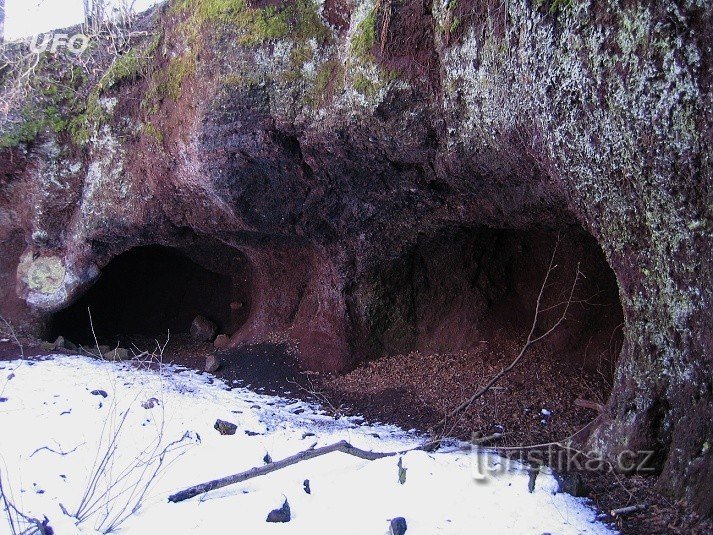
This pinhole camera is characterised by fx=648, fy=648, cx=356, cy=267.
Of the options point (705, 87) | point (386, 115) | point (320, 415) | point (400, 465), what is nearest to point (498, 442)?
point (400, 465)

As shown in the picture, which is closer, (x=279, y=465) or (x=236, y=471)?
(x=279, y=465)

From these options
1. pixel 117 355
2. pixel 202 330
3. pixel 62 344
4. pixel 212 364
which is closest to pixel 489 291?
pixel 212 364

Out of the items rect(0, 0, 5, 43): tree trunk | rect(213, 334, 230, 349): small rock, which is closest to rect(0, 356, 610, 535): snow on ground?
rect(213, 334, 230, 349): small rock

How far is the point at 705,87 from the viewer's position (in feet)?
9.36

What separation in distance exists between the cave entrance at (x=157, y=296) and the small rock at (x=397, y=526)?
591 cm

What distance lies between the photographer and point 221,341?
27.7 feet

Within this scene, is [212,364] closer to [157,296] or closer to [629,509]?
[157,296]

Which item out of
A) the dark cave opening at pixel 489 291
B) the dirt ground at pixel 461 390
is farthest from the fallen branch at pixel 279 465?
the dark cave opening at pixel 489 291

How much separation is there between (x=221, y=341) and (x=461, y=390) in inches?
148

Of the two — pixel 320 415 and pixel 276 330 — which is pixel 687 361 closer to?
pixel 320 415

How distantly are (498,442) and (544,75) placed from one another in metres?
2.65

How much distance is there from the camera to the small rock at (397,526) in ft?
11.1

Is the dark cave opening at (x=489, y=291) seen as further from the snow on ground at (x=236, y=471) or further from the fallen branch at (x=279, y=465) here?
the fallen branch at (x=279, y=465)

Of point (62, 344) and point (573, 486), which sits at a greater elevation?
point (62, 344)
